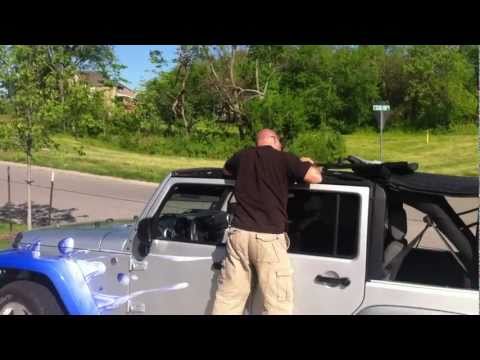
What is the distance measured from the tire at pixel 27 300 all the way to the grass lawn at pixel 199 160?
5.02 meters

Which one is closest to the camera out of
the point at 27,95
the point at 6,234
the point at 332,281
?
the point at 332,281

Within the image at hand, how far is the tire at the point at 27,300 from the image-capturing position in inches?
150

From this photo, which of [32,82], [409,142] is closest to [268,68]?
[409,142]

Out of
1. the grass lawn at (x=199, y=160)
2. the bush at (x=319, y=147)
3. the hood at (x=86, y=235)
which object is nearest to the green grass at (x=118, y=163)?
the grass lawn at (x=199, y=160)

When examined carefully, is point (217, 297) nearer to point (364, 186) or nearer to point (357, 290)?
point (357, 290)

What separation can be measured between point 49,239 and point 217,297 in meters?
1.50

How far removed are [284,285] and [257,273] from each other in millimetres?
234

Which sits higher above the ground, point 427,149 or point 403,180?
point 403,180

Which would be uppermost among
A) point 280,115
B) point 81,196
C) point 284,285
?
point 280,115

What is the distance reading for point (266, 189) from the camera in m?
3.46

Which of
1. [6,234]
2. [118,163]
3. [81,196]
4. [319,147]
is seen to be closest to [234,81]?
[319,147]

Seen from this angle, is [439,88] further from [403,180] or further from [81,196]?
[403,180]

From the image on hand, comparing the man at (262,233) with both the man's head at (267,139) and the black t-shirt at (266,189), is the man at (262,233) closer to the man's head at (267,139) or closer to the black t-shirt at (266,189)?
the black t-shirt at (266,189)

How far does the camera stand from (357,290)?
10.5 feet
